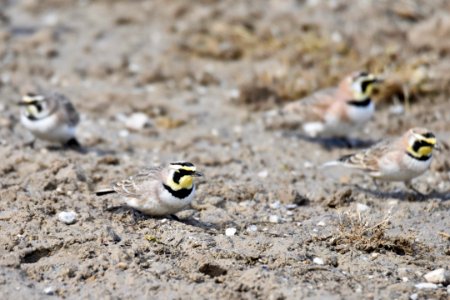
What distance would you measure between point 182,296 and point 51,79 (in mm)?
7309

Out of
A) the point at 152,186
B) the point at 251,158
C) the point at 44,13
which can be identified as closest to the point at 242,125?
the point at 251,158

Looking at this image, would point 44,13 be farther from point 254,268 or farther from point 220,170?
point 254,268

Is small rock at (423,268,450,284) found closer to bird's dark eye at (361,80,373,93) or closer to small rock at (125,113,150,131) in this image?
bird's dark eye at (361,80,373,93)

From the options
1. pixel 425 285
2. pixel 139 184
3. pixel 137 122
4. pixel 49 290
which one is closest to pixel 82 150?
pixel 137 122

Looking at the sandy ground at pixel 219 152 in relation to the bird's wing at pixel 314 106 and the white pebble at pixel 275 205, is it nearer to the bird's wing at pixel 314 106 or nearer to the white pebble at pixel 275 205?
the white pebble at pixel 275 205

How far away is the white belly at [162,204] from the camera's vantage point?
764 centimetres

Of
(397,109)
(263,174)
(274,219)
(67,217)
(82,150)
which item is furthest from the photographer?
(397,109)

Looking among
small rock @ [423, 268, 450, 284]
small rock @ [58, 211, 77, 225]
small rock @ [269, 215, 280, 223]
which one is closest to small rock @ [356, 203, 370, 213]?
small rock @ [269, 215, 280, 223]

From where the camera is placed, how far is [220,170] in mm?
9805

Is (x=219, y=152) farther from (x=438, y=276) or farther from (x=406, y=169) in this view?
(x=438, y=276)

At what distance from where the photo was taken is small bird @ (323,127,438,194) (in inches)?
348

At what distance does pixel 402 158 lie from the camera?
8891 millimetres

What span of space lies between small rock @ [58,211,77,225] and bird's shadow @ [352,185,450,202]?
3294mm

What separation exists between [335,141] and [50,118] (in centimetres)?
374
